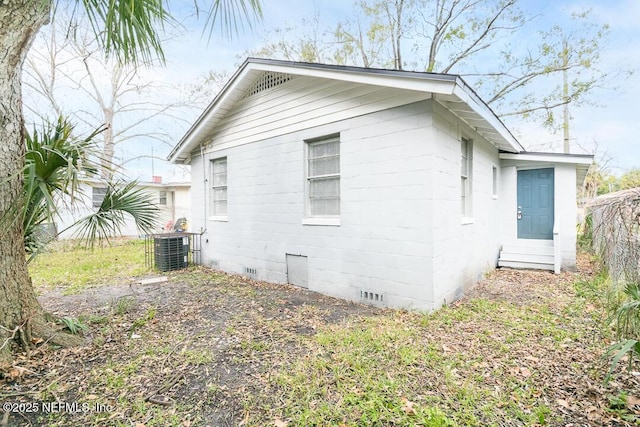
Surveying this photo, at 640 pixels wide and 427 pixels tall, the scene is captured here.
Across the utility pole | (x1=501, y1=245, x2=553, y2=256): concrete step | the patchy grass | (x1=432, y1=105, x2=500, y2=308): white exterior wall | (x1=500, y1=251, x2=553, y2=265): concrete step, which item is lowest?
the patchy grass

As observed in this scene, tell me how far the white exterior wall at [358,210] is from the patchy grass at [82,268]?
3.09 metres

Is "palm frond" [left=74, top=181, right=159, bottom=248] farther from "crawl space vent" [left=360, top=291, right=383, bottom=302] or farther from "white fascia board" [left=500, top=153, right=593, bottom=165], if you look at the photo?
"white fascia board" [left=500, top=153, right=593, bottom=165]

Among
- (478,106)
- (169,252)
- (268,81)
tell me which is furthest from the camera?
(169,252)

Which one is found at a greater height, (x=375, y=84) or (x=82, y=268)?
(x=375, y=84)

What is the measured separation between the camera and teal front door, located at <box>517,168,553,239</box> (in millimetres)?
8117

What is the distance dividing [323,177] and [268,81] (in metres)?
2.67

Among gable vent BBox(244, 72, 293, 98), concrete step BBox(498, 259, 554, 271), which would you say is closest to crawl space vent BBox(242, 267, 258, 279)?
gable vent BBox(244, 72, 293, 98)

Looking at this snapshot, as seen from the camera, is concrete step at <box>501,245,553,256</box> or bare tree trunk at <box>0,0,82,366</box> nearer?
bare tree trunk at <box>0,0,82,366</box>

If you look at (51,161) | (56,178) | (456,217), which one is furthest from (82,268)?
(456,217)

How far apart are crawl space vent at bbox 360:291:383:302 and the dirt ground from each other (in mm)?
186

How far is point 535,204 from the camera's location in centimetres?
830

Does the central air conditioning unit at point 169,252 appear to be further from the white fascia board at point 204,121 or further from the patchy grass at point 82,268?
the white fascia board at point 204,121

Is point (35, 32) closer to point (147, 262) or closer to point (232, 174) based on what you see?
point (232, 174)

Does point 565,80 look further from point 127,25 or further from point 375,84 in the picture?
point 127,25
